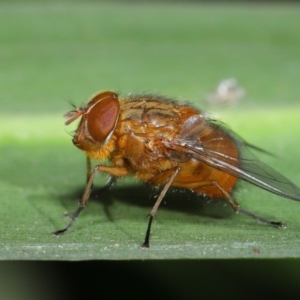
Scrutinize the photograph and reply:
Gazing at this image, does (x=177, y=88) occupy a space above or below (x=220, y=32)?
below

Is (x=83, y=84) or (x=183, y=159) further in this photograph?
(x=83, y=84)

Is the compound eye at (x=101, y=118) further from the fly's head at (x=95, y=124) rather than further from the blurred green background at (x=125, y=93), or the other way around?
the blurred green background at (x=125, y=93)

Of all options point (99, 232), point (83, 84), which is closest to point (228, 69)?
point (83, 84)

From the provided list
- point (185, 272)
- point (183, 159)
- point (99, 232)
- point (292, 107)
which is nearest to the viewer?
point (99, 232)

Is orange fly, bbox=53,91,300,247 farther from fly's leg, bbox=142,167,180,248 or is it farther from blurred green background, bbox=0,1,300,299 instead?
blurred green background, bbox=0,1,300,299

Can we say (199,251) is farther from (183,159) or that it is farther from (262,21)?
(262,21)

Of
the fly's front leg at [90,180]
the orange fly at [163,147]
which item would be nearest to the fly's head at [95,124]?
the orange fly at [163,147]
